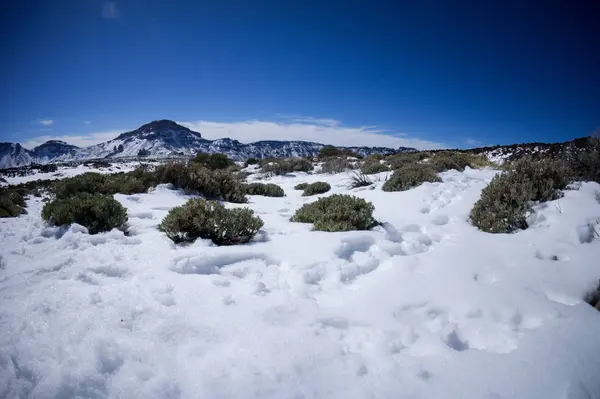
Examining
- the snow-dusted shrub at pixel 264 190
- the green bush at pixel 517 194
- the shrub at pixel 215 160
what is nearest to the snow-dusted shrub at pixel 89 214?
the snow-dusted shrub at pixel 264 190

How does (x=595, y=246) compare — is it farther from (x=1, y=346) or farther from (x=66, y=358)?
(x=1, y=346)

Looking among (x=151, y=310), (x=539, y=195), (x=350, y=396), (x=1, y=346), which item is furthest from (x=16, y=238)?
(x=539, y=195)

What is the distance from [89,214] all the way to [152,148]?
116184 mm

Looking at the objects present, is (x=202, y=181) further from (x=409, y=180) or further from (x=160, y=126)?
(x=160, y=126)

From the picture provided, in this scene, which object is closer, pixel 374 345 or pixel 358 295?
pixel 374 345

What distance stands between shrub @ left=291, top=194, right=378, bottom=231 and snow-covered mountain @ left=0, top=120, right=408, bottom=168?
92.0m

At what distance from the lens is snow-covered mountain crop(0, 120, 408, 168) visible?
101062 mm

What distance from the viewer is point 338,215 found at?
166 inches

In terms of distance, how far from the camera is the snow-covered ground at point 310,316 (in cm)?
160

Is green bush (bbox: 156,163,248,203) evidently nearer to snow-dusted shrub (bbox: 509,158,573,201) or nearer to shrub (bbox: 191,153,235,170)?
snow-dusted shrub (bbox: 509,158,573,201)

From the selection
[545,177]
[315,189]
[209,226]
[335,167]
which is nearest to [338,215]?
[209,226]

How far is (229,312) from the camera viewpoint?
7.28ft

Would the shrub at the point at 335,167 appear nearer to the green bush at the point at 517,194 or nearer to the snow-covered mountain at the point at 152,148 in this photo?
the green bush at the point at 517,194

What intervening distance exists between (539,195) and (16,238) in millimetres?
7633
